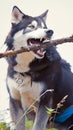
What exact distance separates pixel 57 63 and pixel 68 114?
1.19 feet

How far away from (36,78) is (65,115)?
1.03 ft

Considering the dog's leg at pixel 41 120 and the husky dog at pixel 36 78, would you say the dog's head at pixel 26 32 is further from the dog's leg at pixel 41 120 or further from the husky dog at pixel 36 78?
the dog's leg at pixel 41 120

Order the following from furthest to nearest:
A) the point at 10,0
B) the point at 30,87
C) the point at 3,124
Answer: the point at 10,0 → the point at 30,87 → the point at 3,124

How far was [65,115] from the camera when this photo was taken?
2588mm

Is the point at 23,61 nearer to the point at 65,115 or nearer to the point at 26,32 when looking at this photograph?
the point at 26,32

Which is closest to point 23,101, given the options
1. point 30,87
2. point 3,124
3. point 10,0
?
point 30,87

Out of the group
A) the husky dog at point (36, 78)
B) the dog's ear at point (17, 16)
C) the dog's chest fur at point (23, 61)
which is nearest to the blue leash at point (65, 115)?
the husky dog at point (36, 78)

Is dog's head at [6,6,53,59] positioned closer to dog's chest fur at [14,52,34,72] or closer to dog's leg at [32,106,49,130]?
dog's chest fur at [14,52,34,72]

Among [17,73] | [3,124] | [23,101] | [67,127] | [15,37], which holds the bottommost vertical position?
[67,127]

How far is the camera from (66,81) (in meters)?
2.73

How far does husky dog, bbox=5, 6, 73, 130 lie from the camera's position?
2539 mm

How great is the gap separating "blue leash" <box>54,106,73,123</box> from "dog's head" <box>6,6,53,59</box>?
40 centimetres

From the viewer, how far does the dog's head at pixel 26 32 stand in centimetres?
254

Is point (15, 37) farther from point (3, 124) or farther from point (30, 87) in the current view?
point (3, 124)
